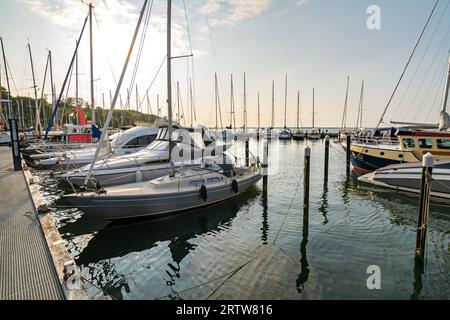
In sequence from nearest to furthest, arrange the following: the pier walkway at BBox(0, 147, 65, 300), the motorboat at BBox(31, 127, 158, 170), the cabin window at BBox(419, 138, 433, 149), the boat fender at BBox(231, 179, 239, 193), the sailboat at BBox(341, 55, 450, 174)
Result: the pier walkway at BBox(0, 147, 65, 300), the boat fender at BBox(231, 179, 239, 193), the sailboat at BBox(341, 55, 450, 174), the cabin window at BBox(419, 138, 433, 149), the motorboat at BBox(31, 127, 158, 170)

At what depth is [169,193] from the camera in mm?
10523

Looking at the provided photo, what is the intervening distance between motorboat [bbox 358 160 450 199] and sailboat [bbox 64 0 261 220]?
7936 millimetres

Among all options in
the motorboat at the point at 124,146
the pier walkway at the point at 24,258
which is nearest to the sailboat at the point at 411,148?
the motorboat at the point at 124,146

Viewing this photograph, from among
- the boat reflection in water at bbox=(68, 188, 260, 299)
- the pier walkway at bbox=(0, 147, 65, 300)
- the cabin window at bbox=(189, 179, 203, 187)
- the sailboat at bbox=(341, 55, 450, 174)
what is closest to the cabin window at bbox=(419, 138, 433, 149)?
the sailboat at bbox=(341, 55, 450, 174)

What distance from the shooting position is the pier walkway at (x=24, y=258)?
4809mm

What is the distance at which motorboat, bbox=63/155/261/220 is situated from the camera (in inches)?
363

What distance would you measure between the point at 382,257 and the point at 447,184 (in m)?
8.30

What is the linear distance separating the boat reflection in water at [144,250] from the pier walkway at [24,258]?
1376 mm

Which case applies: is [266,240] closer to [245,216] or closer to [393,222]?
[245,216]

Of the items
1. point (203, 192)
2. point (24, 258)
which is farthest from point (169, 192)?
point (24, 258)

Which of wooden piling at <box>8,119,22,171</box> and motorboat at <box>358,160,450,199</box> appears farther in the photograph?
wooden piling at <box>8,119,22,171</box>

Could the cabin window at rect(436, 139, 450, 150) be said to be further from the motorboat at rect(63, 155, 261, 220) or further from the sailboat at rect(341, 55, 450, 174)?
the motorboat at rect(63, 155, 261, 220)

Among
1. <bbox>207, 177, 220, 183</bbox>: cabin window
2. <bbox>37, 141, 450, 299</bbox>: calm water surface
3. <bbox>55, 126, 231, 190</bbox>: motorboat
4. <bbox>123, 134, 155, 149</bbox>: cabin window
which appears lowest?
<bbox>37, 141, 450, 299</bbox>: calm water surface

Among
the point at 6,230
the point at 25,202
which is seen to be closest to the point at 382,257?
the point at 6,230
